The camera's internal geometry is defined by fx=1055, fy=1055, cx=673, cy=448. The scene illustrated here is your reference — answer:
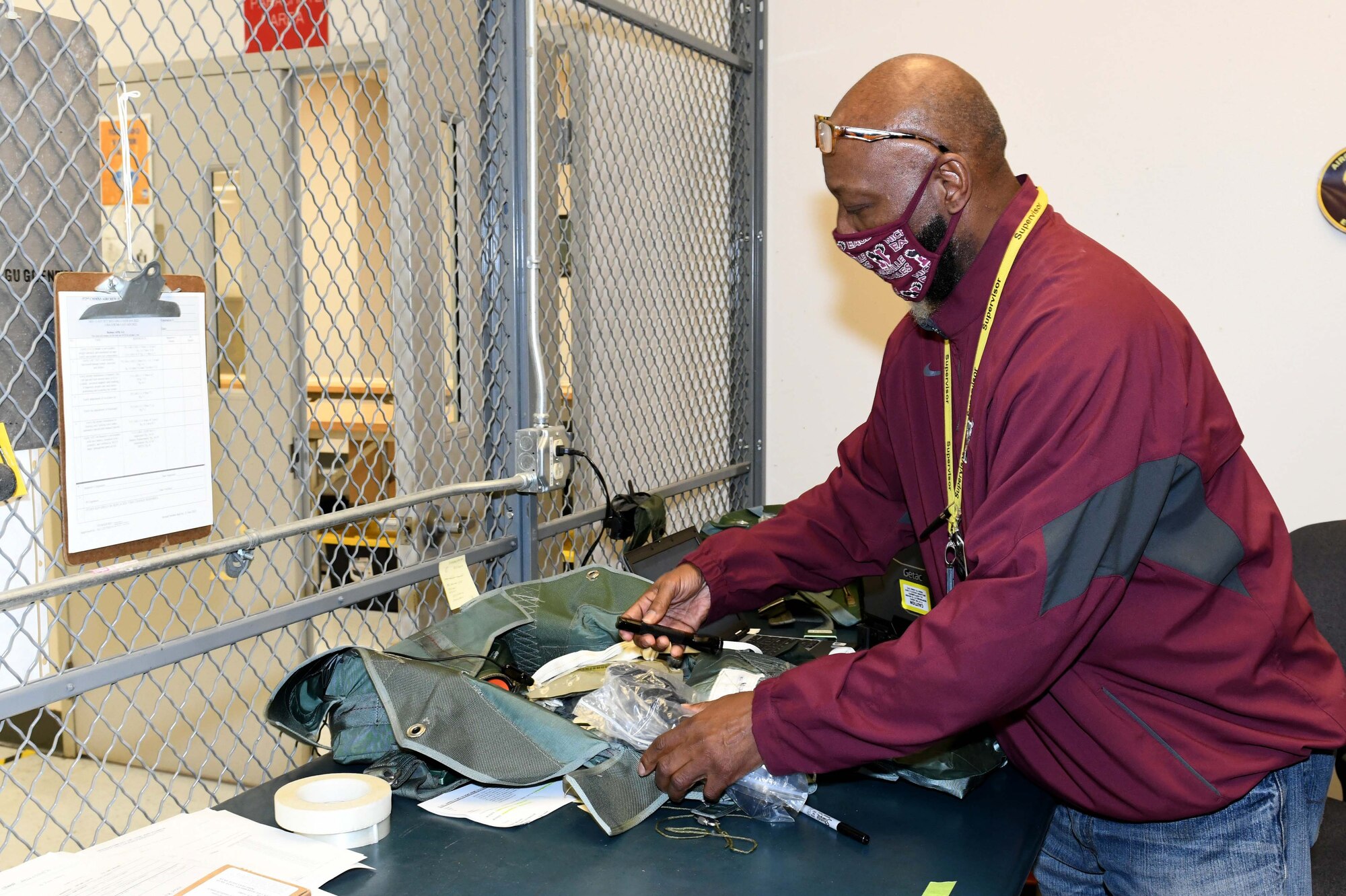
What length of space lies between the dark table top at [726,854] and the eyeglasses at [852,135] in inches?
35.3

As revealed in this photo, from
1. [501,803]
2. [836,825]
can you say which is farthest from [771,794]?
[501,803]

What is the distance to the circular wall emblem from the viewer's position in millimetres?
2422

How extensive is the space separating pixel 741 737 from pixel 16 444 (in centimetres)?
95

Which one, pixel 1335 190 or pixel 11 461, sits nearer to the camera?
pixel 11 461

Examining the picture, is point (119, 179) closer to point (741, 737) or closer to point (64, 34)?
point (64, 34)

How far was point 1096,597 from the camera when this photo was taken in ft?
4.05

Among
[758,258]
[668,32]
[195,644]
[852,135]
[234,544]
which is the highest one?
[668,32]

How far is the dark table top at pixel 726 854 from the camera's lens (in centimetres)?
120

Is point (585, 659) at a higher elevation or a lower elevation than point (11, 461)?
lower


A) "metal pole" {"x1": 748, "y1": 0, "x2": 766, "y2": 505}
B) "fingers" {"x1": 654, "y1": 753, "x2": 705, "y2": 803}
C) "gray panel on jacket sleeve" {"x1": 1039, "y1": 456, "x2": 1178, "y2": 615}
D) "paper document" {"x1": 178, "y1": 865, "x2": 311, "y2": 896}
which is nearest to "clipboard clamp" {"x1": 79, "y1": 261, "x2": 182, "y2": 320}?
"paper document" {"x1": 178, "y1": 865, "x2": 311, "y2": 896}

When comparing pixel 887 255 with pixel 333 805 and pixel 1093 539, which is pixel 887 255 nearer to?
pixel 1093 539

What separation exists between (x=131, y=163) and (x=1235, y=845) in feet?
5.67

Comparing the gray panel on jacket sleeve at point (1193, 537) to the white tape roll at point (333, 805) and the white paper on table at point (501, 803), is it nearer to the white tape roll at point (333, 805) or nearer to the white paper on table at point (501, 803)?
the white paper on table at point (501, 803)

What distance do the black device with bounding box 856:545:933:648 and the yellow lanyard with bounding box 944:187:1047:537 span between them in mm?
385
